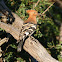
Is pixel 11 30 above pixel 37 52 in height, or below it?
above

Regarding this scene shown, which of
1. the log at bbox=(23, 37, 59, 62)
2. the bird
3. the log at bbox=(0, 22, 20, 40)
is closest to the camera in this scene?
the log at bbox=(23, 37, 59, 62)

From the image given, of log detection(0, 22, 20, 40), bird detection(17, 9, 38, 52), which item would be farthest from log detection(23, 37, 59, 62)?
log detection(0, 22, 20, 40)

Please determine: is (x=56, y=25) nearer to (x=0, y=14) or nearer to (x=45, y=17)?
(x=45, y=17)

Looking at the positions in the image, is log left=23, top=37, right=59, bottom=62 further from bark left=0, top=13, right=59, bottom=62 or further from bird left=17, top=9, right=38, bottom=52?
bird left=17, top=9, right=38, bottom=52

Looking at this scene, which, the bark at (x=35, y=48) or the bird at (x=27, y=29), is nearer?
the bark at (x=35, y=48)

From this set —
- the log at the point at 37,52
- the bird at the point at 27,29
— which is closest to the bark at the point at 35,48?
the log at the point at 37,52

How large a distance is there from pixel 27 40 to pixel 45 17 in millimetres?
3474

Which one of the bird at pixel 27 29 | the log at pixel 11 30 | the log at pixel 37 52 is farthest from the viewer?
the log at pixel 11 30

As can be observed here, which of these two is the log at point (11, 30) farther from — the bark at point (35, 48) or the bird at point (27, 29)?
the bird at point (27, 29)

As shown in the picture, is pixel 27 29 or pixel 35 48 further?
pixel 27 29

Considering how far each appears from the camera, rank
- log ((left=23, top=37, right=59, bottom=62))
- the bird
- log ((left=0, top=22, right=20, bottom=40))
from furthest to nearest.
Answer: log ((left=0, top=22, right=20, bottom=40))
the bird
log ((left=23, top=37, right=59, bottom=62))

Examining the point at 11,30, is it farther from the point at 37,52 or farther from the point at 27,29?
the point at 37,52

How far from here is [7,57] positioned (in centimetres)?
509

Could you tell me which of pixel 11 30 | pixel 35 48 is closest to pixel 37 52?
pixel 35 48
